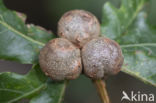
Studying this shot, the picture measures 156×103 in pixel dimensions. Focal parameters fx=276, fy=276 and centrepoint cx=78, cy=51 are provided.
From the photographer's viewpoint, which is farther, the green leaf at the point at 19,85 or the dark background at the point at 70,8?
the dark background at the point at 70,8

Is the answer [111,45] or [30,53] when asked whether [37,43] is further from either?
[111,45]

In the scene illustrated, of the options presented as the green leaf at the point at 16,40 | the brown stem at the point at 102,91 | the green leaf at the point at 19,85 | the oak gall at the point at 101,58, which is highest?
the green leaf at the point at 16,40

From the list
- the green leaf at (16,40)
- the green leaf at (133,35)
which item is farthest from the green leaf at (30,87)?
the green leaf at (133,35)

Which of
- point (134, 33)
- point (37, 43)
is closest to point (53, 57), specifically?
point (37, 43)

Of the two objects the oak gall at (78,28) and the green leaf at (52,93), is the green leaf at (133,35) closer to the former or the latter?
the oak gall at (78,28)

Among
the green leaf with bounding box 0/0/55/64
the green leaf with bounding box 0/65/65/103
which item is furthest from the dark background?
the green leaf with bounding box 0/65/65/103

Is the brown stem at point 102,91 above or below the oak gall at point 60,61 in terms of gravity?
below

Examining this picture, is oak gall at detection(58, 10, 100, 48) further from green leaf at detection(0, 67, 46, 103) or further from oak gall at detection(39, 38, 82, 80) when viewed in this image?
green leaf at detection(0, 67, 46, 103)
